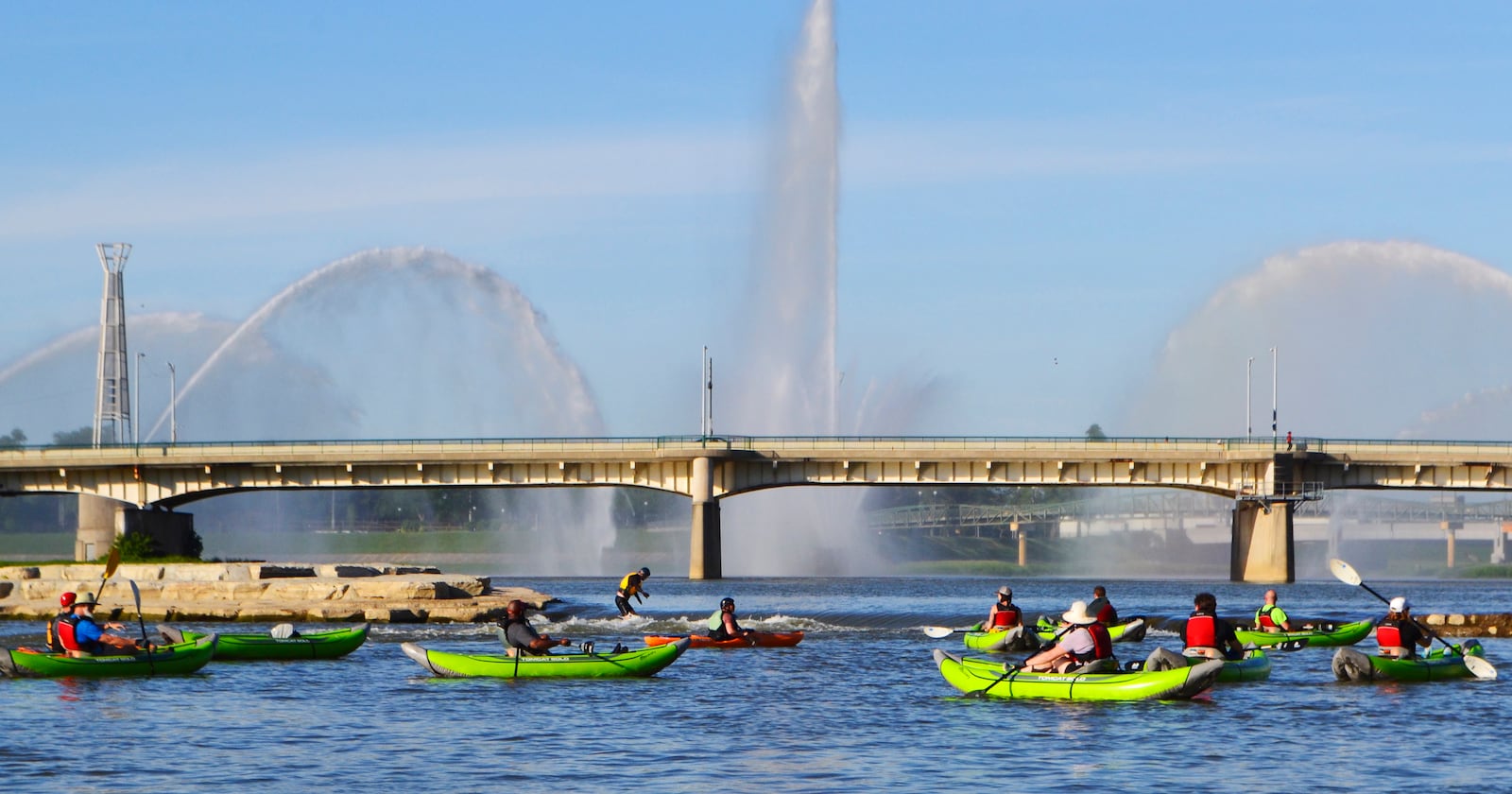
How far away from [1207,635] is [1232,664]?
779 millimetres

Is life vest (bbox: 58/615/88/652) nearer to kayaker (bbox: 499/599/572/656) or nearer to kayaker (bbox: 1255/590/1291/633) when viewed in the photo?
kayaker (bbox: 499/599/572/656)

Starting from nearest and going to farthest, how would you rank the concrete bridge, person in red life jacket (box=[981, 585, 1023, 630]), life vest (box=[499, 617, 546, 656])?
life vest (box=[499, 617, 546, 656]) < person in red life jacket (box=[981, 585, 1023, 630]) < the concrete bridge

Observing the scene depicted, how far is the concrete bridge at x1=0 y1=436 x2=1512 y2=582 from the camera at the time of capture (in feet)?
345

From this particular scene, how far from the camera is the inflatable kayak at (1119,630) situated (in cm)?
4069

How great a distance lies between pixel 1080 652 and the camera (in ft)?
115

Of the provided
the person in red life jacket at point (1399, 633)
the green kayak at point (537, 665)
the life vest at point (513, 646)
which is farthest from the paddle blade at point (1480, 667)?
the life vest at point (513, 646)

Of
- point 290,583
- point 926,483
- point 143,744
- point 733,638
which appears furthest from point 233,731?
point 926,483

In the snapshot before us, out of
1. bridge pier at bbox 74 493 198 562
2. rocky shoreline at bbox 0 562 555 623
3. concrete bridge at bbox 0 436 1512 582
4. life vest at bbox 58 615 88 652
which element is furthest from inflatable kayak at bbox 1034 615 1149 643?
bridge pier at bbox 74 493 198 562

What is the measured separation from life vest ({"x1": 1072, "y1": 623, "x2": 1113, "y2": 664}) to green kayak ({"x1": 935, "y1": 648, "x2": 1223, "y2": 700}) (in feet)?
1.19

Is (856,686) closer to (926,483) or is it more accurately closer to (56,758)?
(56,758)

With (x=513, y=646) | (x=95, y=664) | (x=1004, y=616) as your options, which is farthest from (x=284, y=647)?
(x=1004, y=616)

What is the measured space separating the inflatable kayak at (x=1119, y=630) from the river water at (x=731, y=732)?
627 millimetres

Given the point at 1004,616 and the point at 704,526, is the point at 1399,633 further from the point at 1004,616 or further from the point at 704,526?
the point at 704,526

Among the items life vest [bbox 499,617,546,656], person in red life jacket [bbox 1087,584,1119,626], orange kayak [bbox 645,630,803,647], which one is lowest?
orange kayak [bbox 645,630,803,647]
